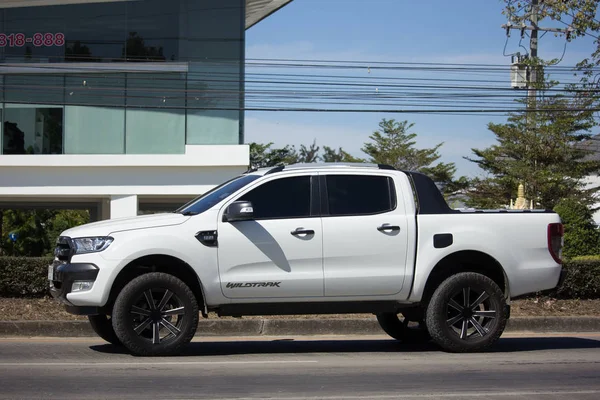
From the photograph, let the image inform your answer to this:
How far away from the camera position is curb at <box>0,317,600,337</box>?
11508mm

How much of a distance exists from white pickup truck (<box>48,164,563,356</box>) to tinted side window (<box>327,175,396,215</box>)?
0.01m

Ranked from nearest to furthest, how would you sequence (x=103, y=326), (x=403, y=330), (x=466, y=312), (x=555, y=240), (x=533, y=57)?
(x=466, y=312) → (x=555, y=240) → (x=103, y=326) → (x=403, y=330) → (x=533, y=57)

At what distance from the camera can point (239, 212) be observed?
28.3 feet

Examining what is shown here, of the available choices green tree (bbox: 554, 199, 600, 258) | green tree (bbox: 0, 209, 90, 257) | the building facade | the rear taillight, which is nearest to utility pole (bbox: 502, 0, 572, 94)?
green tree (bbox: 554, 199, 600, 258)

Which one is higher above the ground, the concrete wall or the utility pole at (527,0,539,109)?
the utility pole at (527,0,539,109)

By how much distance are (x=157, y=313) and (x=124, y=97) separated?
17.7 metres

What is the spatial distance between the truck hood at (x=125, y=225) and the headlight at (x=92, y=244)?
0.05 m

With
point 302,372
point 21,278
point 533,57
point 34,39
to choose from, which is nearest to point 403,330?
point 302,372

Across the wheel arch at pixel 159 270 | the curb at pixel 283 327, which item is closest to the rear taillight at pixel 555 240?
the curb at pixel 283 327

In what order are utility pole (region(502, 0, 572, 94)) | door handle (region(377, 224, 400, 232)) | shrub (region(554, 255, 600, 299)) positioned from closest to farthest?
door handle (region(377, 224, 400, 232)), shrub (region(554, 255, 600, 299)), utility pole (region(502, 0, 572, 94))

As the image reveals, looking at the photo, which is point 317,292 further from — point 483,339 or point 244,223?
point 483,339

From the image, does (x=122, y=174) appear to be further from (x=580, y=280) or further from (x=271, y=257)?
(x=271, y=257)

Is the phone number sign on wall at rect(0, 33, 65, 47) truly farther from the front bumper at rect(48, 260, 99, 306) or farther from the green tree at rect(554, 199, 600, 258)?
the front bumper at rect(48, 260, 99, 306)

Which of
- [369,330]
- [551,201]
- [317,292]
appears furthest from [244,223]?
[551,201]
